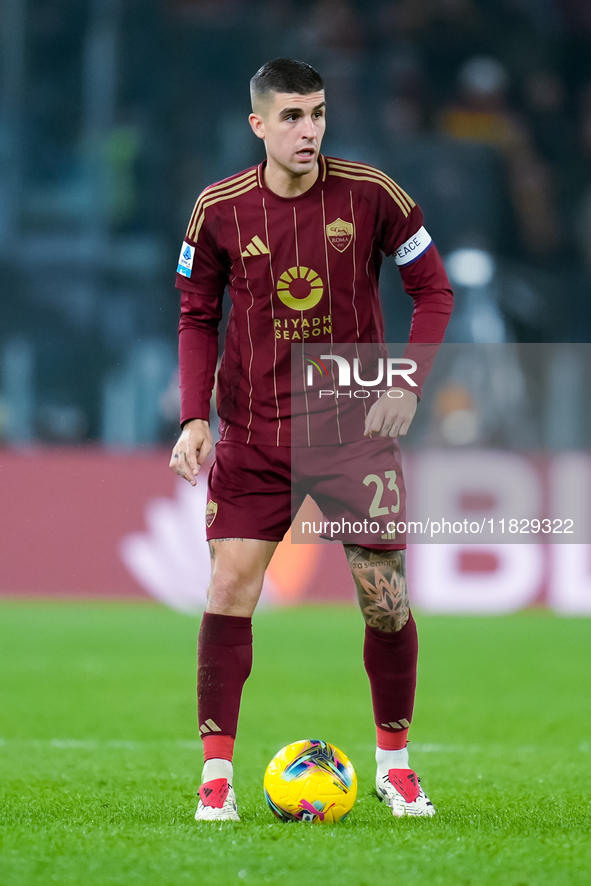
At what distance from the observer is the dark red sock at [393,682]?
3.09 metres

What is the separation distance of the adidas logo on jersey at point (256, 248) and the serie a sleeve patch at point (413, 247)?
0.33 meters

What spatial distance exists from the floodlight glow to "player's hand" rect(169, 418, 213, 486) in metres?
6.71

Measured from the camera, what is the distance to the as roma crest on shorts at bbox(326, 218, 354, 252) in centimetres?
302

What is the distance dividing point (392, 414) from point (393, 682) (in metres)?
0.68

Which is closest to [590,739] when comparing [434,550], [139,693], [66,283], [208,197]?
[139,693]

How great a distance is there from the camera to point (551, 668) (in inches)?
248

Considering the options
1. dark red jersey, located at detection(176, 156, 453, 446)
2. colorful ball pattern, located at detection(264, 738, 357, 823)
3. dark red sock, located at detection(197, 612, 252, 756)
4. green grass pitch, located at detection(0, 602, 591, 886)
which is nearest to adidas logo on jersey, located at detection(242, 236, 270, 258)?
dark red jersey, located at detection(176, 156, 453, 446)

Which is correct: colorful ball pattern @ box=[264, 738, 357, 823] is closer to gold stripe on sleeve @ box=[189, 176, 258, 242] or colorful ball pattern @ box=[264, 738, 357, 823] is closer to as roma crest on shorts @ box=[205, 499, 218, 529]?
as roma crest on shorts @ box=[205, 499, 218, 529]

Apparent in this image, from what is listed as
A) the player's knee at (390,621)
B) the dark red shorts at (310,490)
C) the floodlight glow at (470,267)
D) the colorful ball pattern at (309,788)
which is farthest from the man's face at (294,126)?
the floodlight glow at (470,267)

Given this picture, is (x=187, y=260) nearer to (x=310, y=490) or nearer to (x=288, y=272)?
(x=288, y=272)

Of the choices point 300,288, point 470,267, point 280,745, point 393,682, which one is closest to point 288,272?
point 300,288

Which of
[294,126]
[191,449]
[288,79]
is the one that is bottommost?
[191,449]

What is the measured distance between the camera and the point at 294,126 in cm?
292

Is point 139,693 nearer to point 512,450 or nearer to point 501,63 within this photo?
point 512,450
